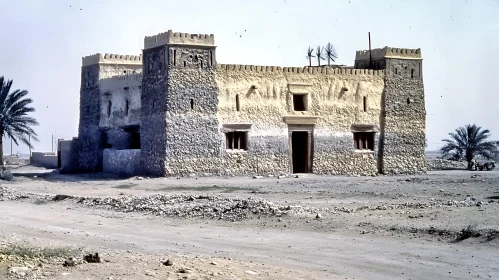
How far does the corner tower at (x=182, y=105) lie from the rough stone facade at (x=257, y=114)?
0.13 feet

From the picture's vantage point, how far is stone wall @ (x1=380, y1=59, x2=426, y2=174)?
3712 centimetres

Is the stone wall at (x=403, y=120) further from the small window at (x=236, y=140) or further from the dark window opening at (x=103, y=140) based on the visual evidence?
the dark window opening at (x=103, y=140)

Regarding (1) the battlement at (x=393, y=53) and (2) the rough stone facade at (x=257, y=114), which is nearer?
(2) the rough stone facade at (x=257, y=114)

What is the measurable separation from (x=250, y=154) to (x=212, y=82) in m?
3.50

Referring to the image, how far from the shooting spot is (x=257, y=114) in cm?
3391

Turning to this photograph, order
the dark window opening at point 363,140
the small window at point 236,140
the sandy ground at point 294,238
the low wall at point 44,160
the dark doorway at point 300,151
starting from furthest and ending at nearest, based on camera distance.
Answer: the low wall at point 44,160 → the dark window opening at point 363,140 → the dark doorway at point 300,151 → the small window at point 236,140 → the sandy ground at point 294,238

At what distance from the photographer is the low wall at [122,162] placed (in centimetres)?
3447

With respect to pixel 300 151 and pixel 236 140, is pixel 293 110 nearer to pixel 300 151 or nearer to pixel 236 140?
pixel 300 151

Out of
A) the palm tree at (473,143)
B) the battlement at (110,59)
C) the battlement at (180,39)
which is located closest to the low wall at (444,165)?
the palm tree at (473,143)

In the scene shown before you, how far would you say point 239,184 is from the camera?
28750mm

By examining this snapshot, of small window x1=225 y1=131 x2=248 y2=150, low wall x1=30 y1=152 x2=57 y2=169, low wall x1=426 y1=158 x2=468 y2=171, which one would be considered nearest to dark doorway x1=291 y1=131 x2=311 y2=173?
small window x1=225 y1=131 x2=248 y2=150

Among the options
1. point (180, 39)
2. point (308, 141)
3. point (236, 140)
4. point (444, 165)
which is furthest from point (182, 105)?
point (444, 165)

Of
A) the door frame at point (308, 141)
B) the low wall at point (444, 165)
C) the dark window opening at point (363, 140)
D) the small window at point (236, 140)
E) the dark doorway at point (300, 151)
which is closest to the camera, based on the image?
the small window at point (236, 140)

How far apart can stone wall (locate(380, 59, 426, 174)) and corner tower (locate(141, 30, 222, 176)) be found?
864 centimetres
